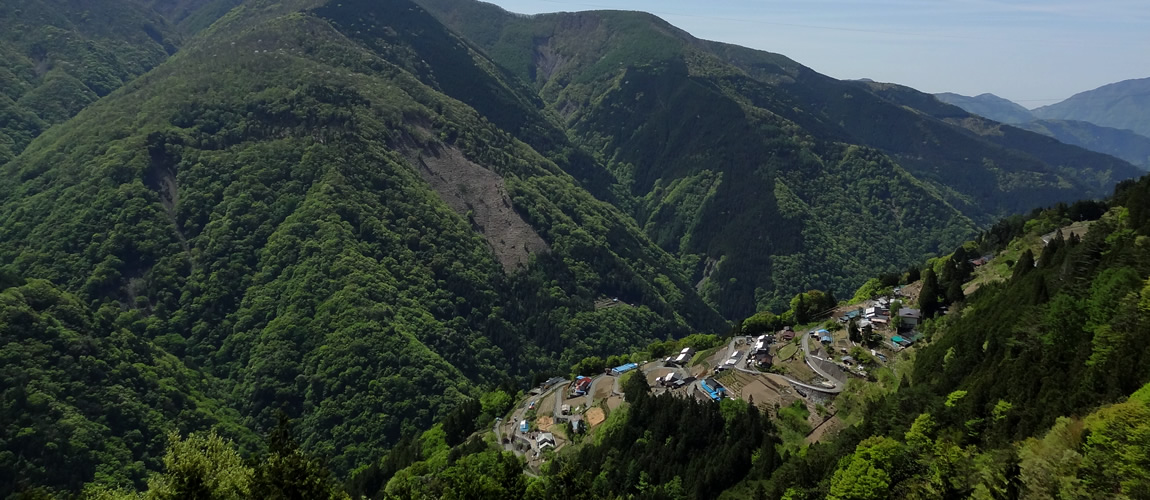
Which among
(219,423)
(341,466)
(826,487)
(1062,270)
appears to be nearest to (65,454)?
(219,423)

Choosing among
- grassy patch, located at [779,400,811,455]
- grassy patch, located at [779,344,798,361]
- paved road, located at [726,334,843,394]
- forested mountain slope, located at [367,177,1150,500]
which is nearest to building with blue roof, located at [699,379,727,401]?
forested mountain slope, located at [367,177,1150,500]

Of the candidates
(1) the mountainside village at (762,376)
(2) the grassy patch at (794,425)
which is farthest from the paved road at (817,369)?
(2) the grassy patch at (794,425)

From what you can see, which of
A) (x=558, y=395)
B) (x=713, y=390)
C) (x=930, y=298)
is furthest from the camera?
(x=558, y=395)

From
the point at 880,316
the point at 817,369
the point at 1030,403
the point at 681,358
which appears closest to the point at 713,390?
the point at 817,369

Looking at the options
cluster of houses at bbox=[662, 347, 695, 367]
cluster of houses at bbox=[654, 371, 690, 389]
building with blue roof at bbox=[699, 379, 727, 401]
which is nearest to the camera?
building with blue roof at bbox=[699, 379, 727, 401]

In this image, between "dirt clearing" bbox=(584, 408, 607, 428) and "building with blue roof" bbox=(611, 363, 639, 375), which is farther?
"building with blue roof" bbox=(611, 363, 639, 375)

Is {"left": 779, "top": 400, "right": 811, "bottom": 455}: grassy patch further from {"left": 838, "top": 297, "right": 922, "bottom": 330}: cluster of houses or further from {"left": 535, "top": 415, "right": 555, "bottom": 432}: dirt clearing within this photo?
{"left": 535, "top": 415, "right": 555, "bottom": 432}: dirt clearing

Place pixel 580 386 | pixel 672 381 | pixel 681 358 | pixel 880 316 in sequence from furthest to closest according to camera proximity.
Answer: pixel 681 358 < pixel 580 386 < pixel 880 316 < pixel 672 381

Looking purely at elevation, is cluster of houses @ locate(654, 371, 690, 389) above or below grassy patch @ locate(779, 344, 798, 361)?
below

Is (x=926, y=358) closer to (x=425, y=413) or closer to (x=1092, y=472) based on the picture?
(x=1092, y=472)

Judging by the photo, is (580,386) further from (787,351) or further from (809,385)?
(809,385)

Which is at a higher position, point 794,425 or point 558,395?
point 794,425

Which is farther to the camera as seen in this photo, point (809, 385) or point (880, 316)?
point (880, 316)
